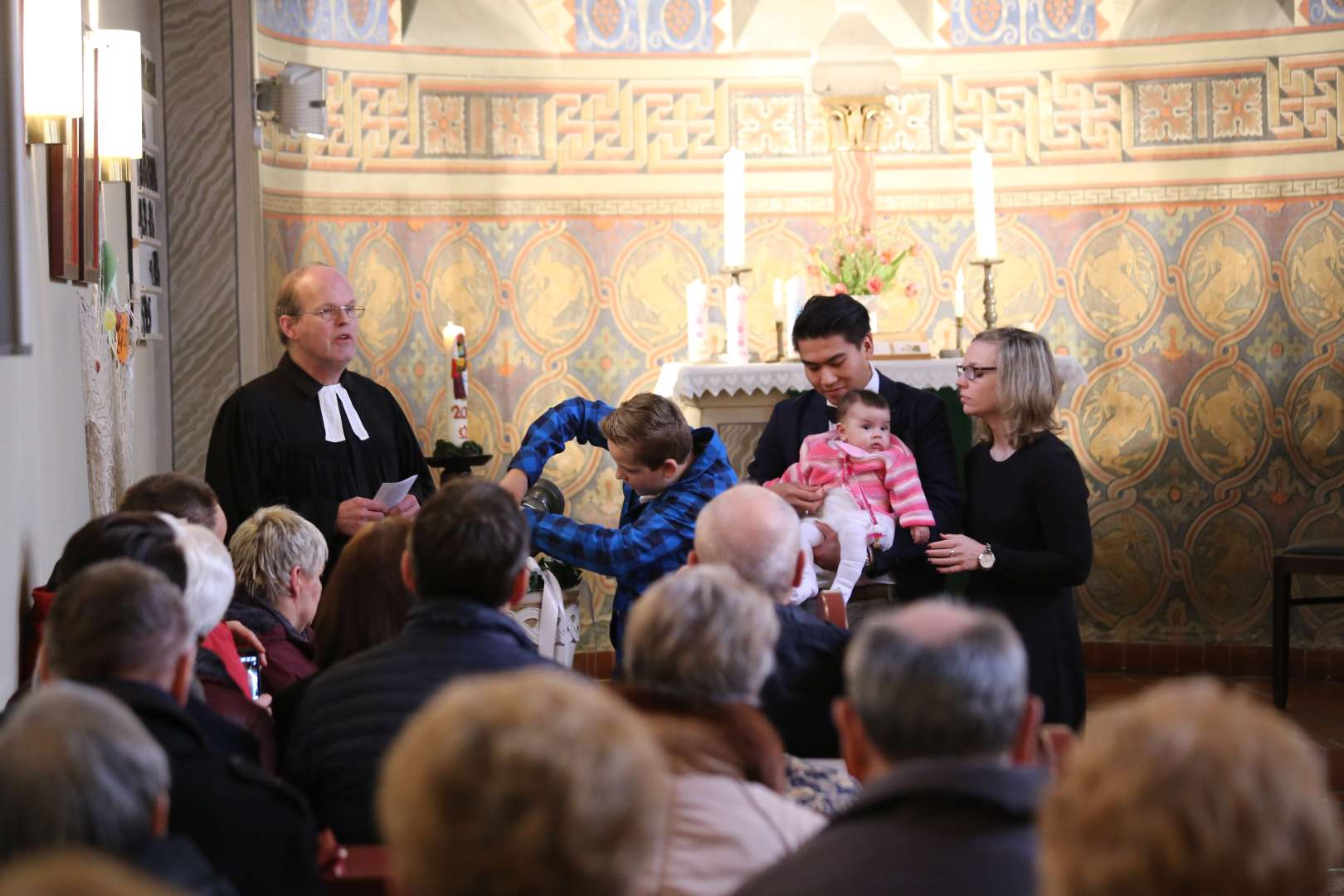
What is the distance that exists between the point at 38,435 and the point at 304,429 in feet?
2.91

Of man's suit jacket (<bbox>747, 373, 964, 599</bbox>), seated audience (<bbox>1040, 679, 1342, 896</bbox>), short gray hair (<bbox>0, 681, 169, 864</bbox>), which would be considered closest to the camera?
seated audience (<bbox>1040, 679, 1342, 896</bbox>)

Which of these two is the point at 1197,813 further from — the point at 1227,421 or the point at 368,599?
the point at 1227,421

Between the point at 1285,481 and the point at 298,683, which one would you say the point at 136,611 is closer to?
the point at 298,683

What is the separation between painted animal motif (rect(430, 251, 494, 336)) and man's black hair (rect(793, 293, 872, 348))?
349 centimetres

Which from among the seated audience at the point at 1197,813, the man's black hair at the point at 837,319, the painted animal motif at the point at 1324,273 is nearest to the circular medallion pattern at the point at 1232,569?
the painted animal motif at the point at 1324,273

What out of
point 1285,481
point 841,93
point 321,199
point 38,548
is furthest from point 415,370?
point 1285,481

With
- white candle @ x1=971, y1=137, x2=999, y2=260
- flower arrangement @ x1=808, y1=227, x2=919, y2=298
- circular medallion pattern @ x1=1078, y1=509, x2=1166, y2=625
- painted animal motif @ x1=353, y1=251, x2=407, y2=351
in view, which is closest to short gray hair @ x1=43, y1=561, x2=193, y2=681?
flower arrangement @ x1=808, y1=227, x2=919, y2=298

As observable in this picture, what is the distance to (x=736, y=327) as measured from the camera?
21.4 ft

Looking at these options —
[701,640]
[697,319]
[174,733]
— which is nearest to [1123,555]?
[697,319]

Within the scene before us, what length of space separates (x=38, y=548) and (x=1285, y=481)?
5.91 metres

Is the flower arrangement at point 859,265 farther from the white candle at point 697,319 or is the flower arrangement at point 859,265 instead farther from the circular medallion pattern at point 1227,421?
the circular medallion pattern at point 1227,421

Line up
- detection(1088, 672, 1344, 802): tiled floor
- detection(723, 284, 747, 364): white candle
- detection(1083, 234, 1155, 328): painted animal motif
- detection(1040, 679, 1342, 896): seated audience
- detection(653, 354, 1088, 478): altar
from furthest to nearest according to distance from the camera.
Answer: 1. detection(1083, 234, 1155, 328): painted animal motif
2. detection(723, 284, 747, 364): white candle
3. detection(1088, 672, 1344, 802): tiled floor
4. detection(653, 354, 1088, 478): altar
5. detection(1040, 679, 1342, 896): seated audience

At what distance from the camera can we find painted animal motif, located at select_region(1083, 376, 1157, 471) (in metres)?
7.83

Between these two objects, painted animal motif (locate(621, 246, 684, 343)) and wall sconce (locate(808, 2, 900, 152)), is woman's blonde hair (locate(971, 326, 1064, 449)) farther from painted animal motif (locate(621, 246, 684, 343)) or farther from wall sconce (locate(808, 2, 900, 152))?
painted animal motif (locate(621, 246, 684, 343))
